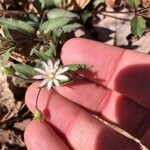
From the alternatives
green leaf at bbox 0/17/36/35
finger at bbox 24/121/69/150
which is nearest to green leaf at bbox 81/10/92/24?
green leaf at bbox 0/17/36/35

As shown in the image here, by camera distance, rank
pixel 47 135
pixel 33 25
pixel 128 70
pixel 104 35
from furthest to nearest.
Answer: pixel 104 35
pixel 33 25
pixel 128 70
pixel 47 135

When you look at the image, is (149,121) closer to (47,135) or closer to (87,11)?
(47,135)

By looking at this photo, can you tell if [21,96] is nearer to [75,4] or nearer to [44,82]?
[44,82]

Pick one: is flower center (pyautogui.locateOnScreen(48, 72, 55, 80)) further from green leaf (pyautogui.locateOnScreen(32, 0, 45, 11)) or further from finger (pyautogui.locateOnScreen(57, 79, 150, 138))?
green leaf (pyautogui.locateOnScreen(32, 0, 45, 11))

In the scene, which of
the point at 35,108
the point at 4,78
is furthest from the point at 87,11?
the point at 35,108

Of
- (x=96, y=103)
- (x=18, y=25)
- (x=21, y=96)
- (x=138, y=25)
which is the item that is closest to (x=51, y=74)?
(x=96, y=103)

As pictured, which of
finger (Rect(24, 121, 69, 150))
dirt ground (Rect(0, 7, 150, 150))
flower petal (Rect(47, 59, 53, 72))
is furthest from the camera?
dirt ground (Rect(0, 7, 150, 150))
